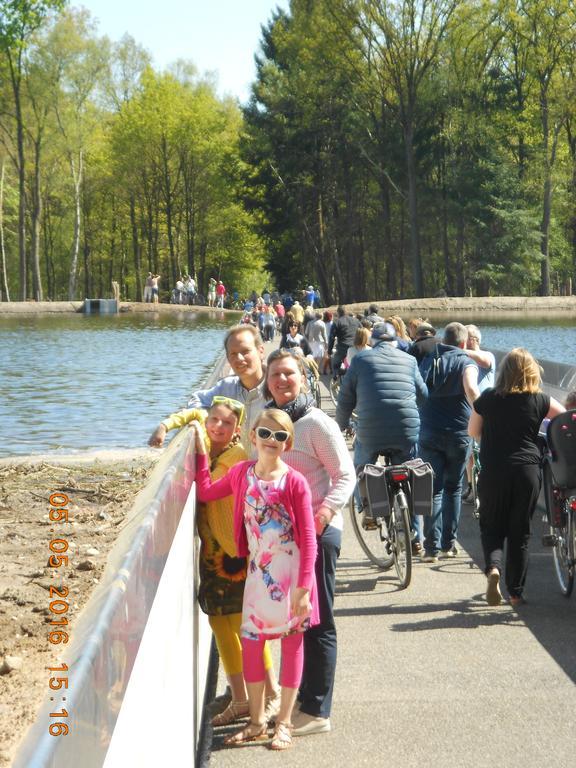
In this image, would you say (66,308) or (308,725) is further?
(66,308)

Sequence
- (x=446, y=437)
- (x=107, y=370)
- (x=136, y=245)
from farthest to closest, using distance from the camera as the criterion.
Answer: (x=136, y=245), (x=107, y=370), (x=446, y=437)

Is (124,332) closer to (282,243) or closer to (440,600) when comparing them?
(282,243)

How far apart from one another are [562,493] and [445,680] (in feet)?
6.83

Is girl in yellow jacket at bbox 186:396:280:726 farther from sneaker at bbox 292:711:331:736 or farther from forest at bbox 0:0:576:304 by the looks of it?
forest at bbox 0:0:576:304

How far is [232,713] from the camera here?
220 inches

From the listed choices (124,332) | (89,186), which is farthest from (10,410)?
(89,186)

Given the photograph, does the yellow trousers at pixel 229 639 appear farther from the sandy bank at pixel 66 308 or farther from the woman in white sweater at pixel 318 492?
the sandy bank at pixel 66 308

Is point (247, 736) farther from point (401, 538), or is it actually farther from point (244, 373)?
point (401, 538)

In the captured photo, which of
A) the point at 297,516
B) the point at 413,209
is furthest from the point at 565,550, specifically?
the point at 413,209

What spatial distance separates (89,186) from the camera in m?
90.7

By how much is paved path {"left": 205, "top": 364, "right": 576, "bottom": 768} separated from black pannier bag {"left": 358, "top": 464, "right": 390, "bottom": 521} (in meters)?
0.50

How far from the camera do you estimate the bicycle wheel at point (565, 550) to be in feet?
25.3

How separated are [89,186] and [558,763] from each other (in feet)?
290

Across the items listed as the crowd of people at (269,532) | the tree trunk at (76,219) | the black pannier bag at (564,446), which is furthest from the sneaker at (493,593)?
the tree trunk at (76,219)
